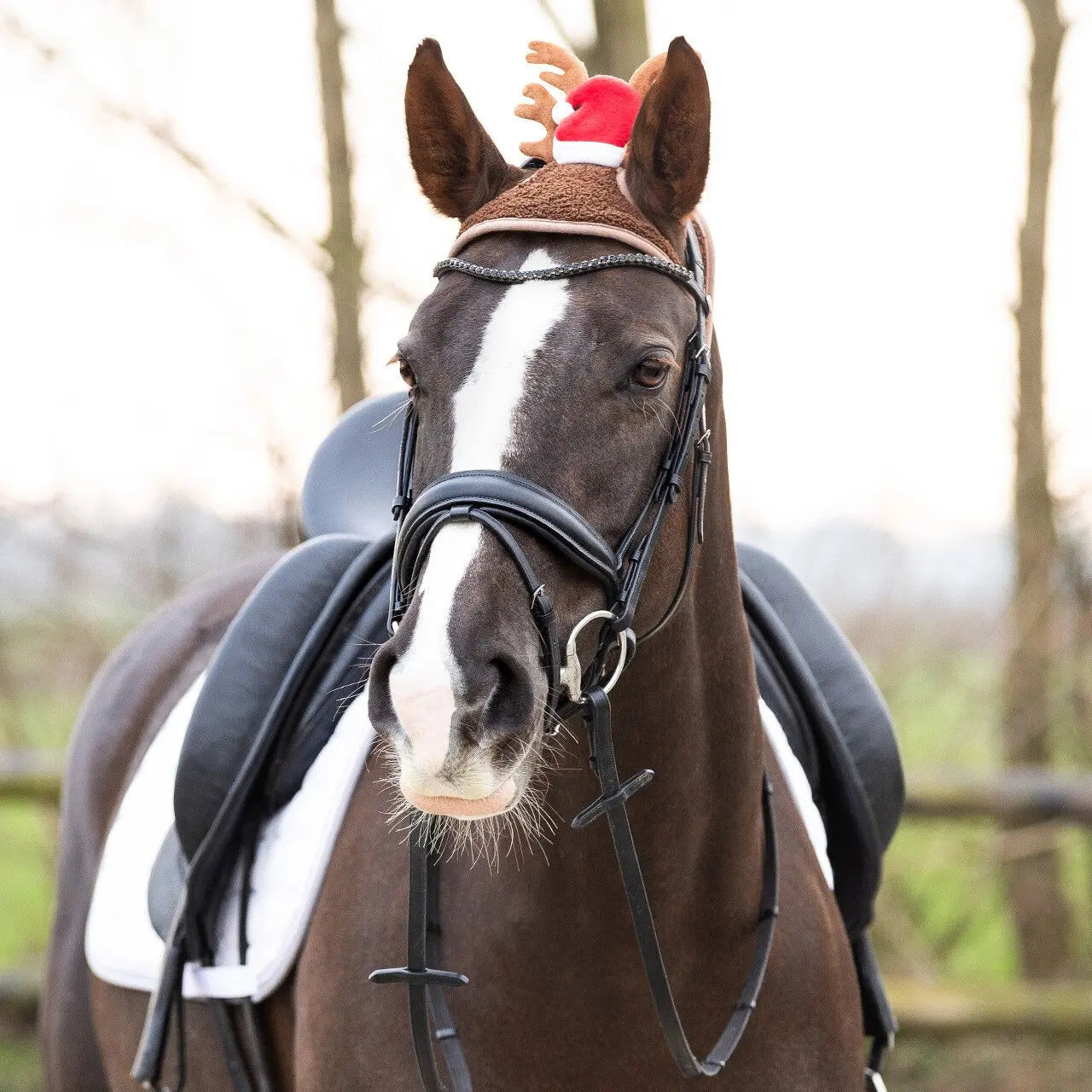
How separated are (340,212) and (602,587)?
4.90 meters

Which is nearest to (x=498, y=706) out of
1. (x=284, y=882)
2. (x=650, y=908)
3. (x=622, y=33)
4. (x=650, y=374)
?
(x=650, y=374)

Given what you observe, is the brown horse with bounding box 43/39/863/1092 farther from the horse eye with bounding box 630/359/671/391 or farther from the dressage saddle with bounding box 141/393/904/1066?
the dressage saddle with bounding box 141/393/904/1066

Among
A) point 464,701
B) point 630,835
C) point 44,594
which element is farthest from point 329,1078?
point 44,594

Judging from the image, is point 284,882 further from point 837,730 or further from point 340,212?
point 340,212

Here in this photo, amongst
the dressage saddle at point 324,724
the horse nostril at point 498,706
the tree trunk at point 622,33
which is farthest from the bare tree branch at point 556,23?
the horse nostril at point 498,706

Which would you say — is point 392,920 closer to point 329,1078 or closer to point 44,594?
point 329,1078

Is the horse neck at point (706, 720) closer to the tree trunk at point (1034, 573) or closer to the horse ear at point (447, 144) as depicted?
the horse ear at point (447, 144)

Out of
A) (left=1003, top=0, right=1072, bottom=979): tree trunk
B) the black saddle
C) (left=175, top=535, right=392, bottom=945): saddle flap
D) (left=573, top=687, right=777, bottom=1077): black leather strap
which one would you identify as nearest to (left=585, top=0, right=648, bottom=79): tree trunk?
the black saddle

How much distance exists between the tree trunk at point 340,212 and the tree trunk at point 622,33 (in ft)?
5.92

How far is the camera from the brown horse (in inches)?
59.6

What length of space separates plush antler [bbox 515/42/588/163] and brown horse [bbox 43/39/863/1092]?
20 cm

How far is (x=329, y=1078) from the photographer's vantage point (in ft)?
6.93

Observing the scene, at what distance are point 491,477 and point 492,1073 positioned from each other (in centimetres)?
99

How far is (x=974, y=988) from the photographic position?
560 cm
